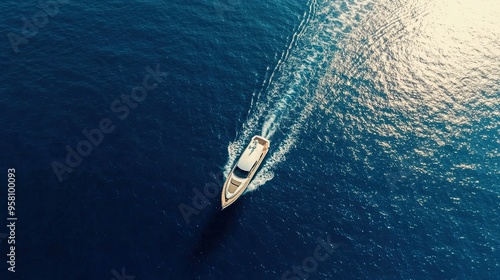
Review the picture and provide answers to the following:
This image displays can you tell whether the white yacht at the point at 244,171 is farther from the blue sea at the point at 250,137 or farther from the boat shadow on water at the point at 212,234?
the blue sea at the point at 250,137

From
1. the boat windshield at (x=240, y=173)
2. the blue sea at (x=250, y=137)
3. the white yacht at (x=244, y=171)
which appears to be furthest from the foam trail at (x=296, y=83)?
the boat windshield at (x=240, y=173)

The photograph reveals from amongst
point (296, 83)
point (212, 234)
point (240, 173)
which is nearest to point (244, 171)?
point (240, 173)

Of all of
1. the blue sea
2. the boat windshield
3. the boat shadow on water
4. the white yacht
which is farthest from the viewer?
the boat windshield

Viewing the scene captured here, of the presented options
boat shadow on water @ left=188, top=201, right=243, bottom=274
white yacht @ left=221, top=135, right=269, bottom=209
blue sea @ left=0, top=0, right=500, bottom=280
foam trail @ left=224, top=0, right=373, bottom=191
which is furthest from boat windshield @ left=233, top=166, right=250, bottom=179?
boat shadow on water @ left=188, top=201, right=243, bottom=274

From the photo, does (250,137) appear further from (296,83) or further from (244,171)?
(296,83)

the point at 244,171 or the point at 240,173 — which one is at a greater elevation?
the point at 244,171

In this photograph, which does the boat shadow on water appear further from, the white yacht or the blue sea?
the white yacht

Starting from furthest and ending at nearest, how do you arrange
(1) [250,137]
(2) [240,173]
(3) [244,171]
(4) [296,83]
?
1. (4) [296,83]
2. (1) [250,137]
3. (2) [240,173]
4. (3) [244,171]
